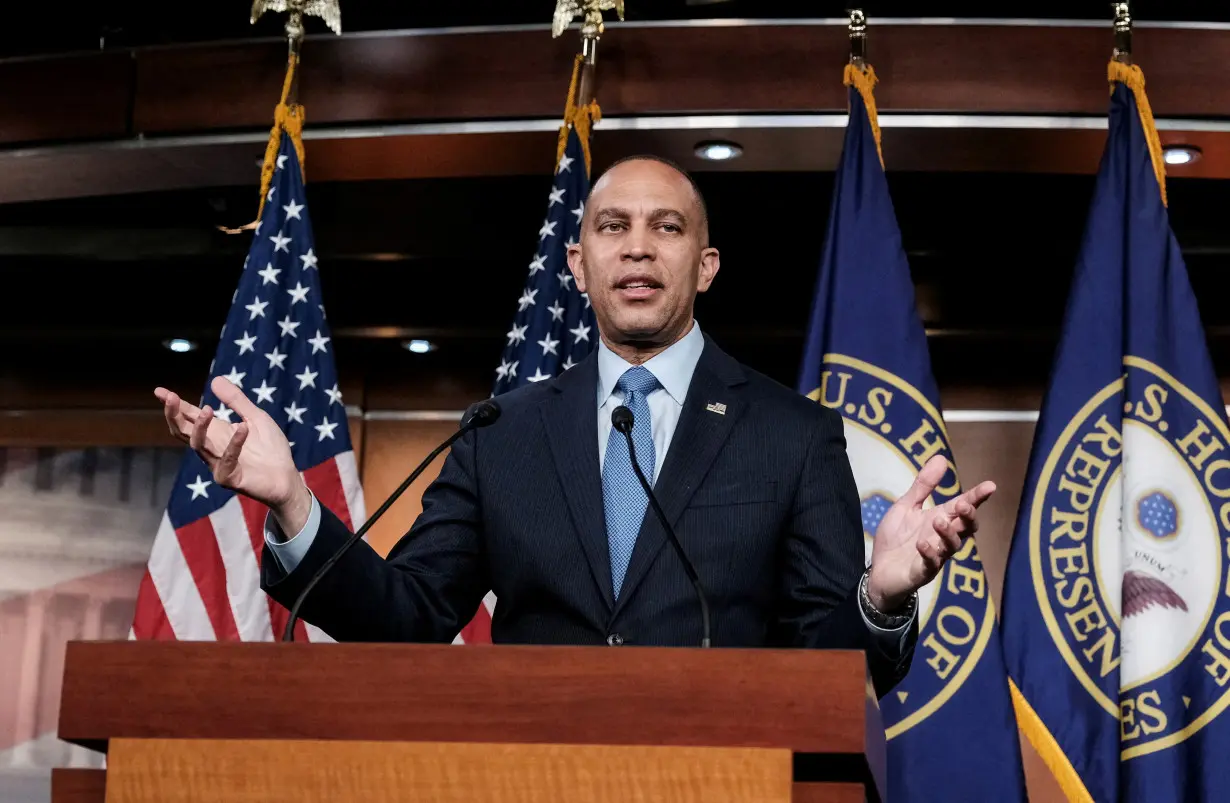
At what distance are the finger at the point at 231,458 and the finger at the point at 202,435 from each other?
16mm

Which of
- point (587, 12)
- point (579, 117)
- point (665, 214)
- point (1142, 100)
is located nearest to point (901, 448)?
point (1142, 100)

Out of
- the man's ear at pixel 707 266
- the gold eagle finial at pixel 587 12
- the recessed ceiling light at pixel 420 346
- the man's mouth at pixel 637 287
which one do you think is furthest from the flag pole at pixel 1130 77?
the recessed ceiling light at pixel 420 346

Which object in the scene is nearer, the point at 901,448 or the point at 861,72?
the point at 901,448

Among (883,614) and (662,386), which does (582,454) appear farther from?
(883,614)

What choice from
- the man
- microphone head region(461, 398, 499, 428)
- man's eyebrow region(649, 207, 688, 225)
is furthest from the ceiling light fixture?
microphone head region(461, 398, 499, 428)

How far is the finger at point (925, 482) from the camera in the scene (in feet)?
6.02

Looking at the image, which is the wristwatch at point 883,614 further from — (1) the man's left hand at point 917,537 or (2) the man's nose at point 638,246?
(2) the man's nose at point 638,246

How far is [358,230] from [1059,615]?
107 inches

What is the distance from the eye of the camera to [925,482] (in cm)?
187

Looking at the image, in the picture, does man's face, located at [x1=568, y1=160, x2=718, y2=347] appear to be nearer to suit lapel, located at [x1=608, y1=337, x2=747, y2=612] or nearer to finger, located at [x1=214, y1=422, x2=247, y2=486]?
suit lapel, located at [x1=608, y1=337, x2=747, y2=612]

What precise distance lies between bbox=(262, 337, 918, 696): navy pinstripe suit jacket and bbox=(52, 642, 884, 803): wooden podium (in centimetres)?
50

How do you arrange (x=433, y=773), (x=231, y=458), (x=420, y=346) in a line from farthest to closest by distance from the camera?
(x=420, y=346)
(x=231, y=458)
(x=433, y=773)

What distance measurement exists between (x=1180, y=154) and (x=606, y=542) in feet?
8.40

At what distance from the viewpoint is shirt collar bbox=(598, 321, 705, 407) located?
8.17ft
